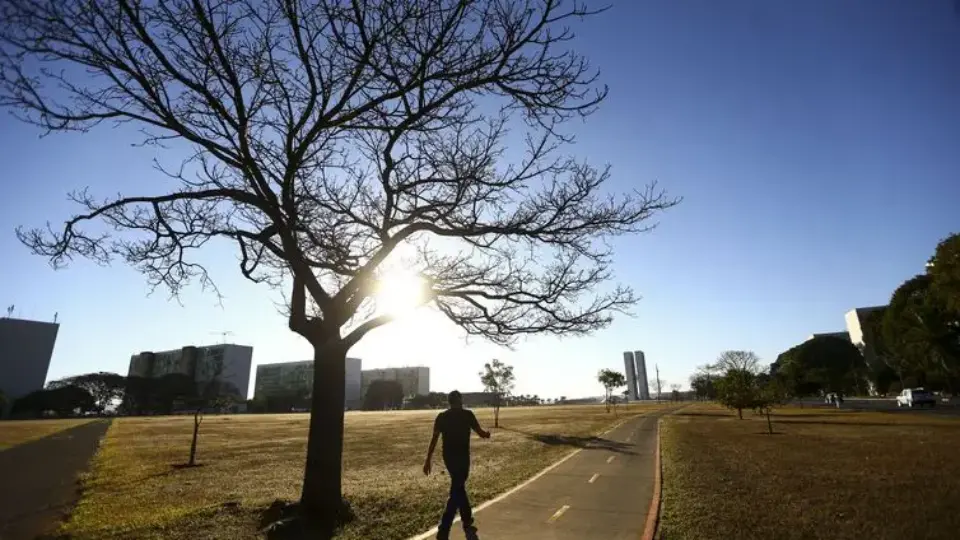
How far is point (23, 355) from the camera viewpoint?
16825 cm

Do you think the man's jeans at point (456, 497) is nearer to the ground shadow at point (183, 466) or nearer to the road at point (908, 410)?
the ground shadow at point (183, 466)

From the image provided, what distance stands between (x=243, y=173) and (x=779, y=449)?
21308mm

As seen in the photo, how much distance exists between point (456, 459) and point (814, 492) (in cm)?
845

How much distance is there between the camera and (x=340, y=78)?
763 centimetres

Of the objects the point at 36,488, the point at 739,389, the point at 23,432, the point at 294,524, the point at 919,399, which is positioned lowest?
the point at 36,488

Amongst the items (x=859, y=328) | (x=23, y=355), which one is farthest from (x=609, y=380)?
(x=23, y=355)

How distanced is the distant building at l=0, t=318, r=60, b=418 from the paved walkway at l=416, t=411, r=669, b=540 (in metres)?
217

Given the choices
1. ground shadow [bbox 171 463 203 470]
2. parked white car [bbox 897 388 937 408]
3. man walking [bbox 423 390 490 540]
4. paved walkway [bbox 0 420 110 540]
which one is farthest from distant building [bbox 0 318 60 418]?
parked white car [bbox 897 388 937 408]

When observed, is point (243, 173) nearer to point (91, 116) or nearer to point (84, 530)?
point (91, 116)

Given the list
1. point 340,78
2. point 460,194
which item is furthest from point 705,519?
point 340,78

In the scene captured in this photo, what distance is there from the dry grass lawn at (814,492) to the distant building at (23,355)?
219854mm

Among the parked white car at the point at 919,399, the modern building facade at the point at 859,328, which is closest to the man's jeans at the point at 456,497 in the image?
the parked white car at the point at 919,399

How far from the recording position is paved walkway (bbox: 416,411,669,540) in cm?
771

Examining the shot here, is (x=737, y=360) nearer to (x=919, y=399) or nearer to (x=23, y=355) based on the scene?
(x=919, y=399)
